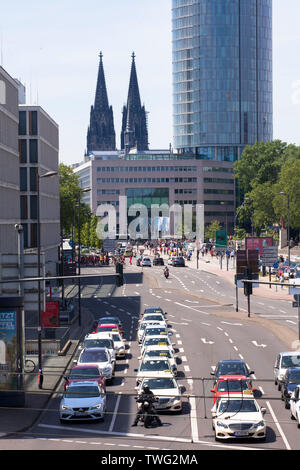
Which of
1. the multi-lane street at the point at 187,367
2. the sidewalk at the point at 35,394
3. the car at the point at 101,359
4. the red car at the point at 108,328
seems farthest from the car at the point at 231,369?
the red car at the point at 108,328

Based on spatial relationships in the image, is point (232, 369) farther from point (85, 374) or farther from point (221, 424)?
point (221, 424)

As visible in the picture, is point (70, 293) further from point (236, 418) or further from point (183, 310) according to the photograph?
point (236, 418)

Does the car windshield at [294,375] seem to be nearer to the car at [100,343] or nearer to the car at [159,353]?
the car at [159,353]

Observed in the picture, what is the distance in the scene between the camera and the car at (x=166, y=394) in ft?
93.5

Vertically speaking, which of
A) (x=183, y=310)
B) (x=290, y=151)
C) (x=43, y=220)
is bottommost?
(x=183, y=310)

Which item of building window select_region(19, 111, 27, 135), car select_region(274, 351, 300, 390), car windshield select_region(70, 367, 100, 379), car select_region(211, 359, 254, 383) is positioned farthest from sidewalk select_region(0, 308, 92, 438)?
building window select_region(19, 111, 27, 135)

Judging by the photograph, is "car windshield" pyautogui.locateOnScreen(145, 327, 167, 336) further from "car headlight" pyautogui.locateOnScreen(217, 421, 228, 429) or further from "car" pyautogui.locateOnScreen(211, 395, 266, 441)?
"car headlight" pyautogui.locateOnScreen(217, 421, 228, 429)

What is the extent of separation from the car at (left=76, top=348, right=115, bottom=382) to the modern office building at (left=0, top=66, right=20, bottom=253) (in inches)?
1165

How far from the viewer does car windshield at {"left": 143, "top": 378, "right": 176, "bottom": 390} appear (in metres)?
29.3

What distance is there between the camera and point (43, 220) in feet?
300

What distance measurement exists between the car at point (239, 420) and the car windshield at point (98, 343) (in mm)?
14791
